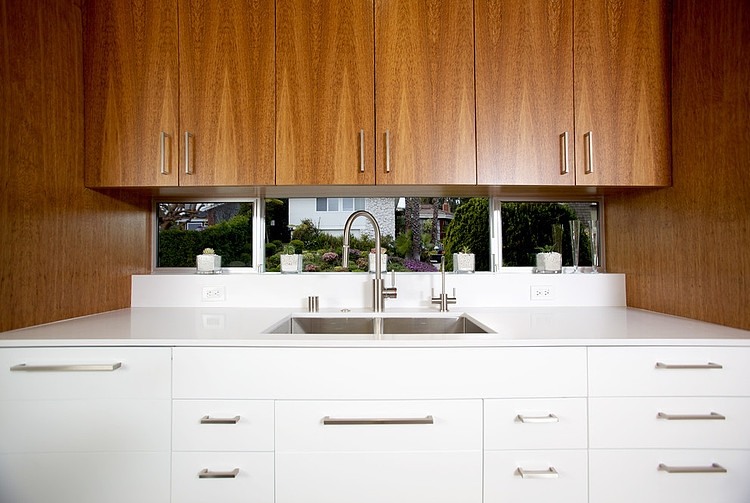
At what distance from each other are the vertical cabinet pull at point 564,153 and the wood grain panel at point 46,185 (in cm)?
193

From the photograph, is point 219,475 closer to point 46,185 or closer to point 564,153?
point 46,185

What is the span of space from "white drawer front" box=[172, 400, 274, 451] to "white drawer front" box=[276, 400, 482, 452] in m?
0.04

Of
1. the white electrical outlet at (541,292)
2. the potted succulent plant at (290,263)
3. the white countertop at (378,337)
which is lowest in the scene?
the white countertop at (378,337)

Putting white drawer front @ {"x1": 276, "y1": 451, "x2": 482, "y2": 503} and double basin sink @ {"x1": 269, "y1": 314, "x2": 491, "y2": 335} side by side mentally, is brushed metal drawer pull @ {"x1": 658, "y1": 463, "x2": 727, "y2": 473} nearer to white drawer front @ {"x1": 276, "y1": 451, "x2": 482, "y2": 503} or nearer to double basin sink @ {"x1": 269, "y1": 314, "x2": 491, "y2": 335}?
white drawer front @ {"x1": 276, "y1": 451, "x2": 482, "y2": 503}

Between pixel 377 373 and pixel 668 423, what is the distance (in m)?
0.91

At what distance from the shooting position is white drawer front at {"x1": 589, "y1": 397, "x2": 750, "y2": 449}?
1271 mm

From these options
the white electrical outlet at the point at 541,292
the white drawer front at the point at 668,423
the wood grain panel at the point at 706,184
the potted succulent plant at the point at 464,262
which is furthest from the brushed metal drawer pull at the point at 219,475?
the wood grain panel at the point at 706,184

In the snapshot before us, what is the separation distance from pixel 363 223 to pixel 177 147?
0.88 meters

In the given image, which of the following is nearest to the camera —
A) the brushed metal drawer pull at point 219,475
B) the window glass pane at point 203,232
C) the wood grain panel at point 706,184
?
the brushed metal drawer pull at point 219,475

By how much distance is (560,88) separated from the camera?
1.66 m

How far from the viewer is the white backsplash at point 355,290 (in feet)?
6.36

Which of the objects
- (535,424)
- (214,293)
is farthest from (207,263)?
(535,424)

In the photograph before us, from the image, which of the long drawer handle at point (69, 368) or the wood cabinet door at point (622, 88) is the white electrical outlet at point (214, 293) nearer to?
the long drawer handle at point (69, 368)

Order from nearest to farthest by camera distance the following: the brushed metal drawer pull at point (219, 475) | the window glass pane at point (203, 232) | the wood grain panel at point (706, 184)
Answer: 1. the brushed metal drawer pull at point (219, 475)
2. the wood grain panel at point (706, 184)
3. the window glass pane at point (203, 232)
